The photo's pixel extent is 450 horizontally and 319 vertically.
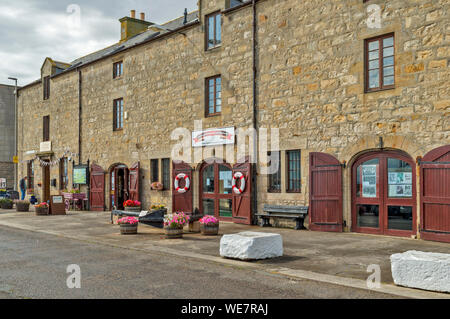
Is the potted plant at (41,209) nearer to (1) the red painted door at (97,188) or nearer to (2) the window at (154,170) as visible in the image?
(1) the red painted door at (97,188)

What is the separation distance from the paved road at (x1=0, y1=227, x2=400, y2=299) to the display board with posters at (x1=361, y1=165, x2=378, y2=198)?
5565 millimetres

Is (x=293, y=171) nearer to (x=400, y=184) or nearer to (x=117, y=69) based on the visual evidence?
(x=400, y=184)

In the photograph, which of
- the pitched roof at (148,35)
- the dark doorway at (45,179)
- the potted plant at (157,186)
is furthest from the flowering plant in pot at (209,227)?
the dark doorway at (45,179)

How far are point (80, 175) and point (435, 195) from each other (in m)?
17.2

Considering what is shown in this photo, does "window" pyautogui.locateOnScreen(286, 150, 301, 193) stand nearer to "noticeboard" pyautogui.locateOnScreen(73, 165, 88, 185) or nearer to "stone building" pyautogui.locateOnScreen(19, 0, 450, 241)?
"stone building" pyautogui.locateOnScreen(19, 0, 450, 241)

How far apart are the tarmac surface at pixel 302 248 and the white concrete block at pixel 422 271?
147 millimetres

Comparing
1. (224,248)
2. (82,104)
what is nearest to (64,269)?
(224,248)

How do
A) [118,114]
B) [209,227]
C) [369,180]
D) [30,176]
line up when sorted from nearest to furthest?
1. [369,180]
2. [209,227]
3. [118,114]
4. [30,176]

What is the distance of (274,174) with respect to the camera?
14.2m

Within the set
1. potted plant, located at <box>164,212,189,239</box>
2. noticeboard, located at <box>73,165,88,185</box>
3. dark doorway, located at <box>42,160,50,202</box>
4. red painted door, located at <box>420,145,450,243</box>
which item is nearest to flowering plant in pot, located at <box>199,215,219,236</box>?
potted plant, located at <box>164,212,189,239</box>

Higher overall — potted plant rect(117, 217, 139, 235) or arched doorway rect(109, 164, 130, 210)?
arched doorway rect(109, 164, 130, 210)

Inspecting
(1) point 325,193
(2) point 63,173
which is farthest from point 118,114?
(1) point 325,193

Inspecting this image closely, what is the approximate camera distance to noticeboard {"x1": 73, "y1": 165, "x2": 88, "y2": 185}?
73.2 feet
